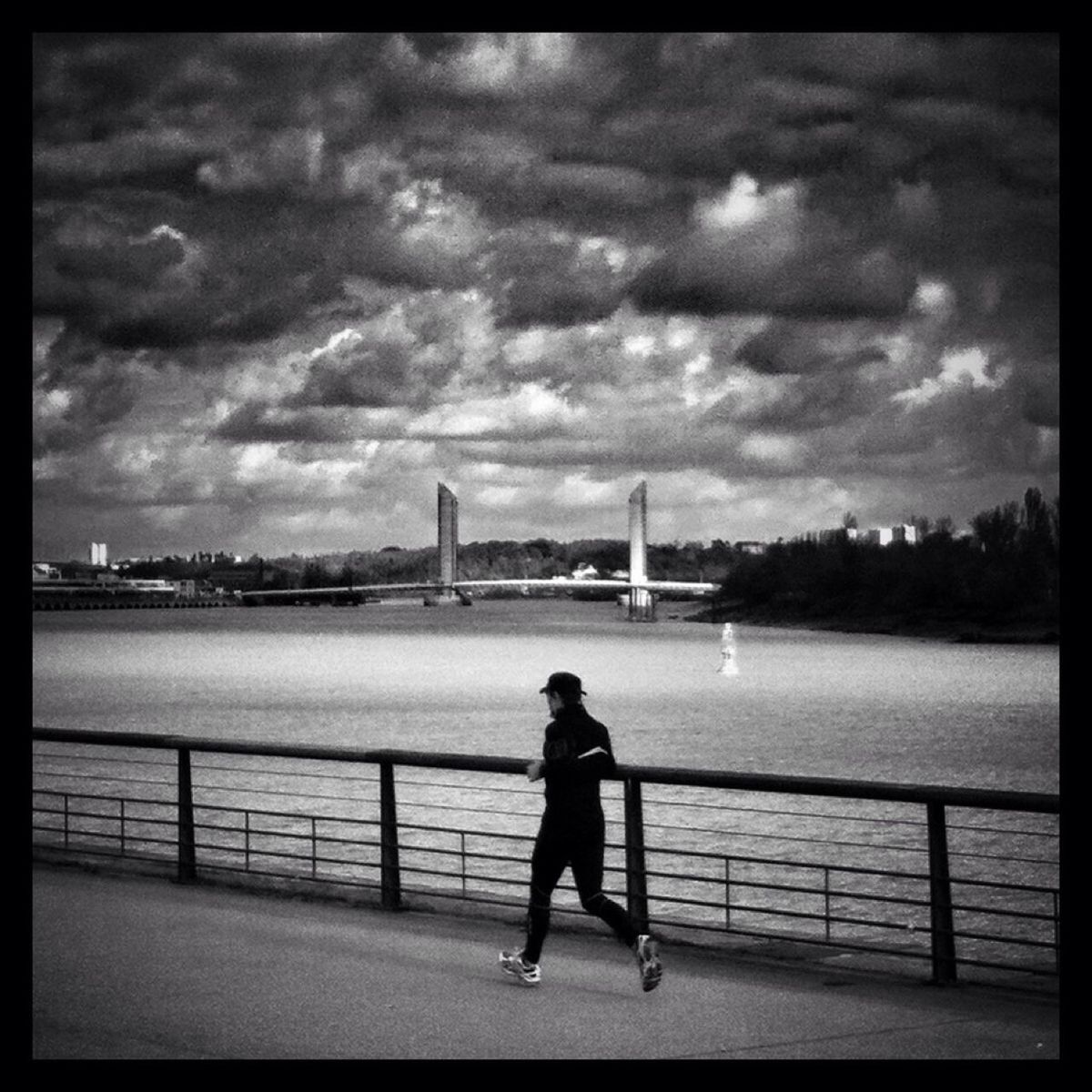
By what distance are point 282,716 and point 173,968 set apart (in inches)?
2320

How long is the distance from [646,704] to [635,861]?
67.0 m

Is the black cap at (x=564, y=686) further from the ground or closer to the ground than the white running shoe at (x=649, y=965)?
further from the ground

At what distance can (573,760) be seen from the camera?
8.36 meters

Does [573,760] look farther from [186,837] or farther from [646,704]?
[646,704]

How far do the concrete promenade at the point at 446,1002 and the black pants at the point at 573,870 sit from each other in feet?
0.88

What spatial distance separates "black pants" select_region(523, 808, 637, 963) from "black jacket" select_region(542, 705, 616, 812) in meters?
0.09

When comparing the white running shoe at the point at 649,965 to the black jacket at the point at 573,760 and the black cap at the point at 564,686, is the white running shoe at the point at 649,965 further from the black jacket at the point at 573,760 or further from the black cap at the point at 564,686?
the black cap at the point at 564,686

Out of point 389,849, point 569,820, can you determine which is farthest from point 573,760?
point 389,849

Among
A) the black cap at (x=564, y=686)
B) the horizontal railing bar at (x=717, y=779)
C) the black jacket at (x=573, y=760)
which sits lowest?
the horizontal railing bar at (x=717, y=779)

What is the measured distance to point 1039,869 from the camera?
2345 cm

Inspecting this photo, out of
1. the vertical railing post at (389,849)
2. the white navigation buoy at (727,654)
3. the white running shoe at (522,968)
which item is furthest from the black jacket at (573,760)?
the white navigation buoy at (727,654)

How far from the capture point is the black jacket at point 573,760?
27.5 ft
